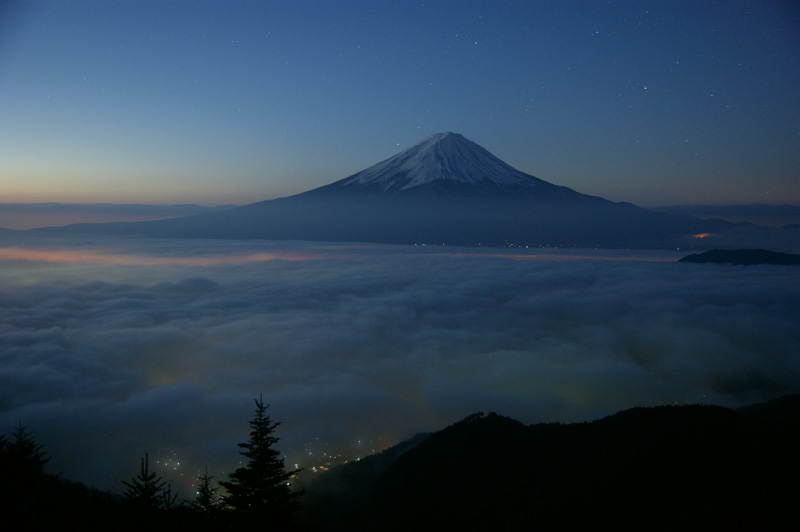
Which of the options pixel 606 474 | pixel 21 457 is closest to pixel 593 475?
pixel 606 474

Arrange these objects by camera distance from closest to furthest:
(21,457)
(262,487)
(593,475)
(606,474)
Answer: (262,487)
(21,457)
(606,474)
(593,475)

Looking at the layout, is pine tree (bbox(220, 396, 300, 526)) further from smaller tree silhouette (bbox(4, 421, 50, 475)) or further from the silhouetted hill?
the silhouetted hill

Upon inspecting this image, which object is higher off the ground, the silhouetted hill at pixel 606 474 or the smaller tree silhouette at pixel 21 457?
the smaller tree silhouette at pixel 21 457

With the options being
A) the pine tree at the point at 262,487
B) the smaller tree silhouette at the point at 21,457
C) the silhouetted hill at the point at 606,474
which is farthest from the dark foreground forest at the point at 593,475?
the pine tree at the point at 262,487

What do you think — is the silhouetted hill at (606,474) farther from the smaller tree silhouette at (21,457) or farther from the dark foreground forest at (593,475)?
the smaller tree silhouette at (21,457)

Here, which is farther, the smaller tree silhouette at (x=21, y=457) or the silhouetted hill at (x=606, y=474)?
the silhouetted hill at (x=606, y=474)

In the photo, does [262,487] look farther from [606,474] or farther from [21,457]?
[606,474]

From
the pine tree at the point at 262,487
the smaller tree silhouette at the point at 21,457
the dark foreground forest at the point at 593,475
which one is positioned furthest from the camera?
the dark foreground forest at the point at 593,475
